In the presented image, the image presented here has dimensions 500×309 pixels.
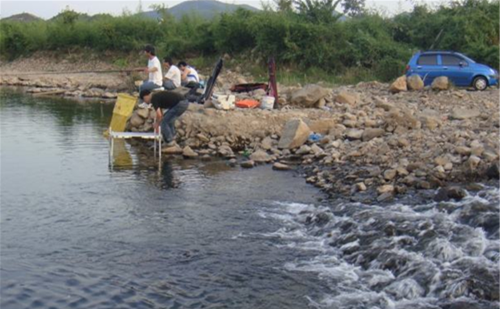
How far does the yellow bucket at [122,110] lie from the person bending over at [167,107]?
1.13 feet

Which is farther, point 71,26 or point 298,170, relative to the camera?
point 71,26

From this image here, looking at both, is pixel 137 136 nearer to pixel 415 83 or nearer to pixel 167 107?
pixel 167 107

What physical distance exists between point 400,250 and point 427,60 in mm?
15210

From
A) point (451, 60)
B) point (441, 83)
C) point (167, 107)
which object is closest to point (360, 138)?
point (167, 107)

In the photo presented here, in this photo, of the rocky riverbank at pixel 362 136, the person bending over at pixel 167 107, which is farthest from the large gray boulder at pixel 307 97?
the person bending over at pixel 167 107

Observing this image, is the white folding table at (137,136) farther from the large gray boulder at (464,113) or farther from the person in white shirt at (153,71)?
the large gray boulder at (464,113)

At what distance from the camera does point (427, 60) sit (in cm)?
2255

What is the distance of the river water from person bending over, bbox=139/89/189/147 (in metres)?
1.86

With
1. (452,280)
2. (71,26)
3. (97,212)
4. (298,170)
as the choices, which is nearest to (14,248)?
(97,212)

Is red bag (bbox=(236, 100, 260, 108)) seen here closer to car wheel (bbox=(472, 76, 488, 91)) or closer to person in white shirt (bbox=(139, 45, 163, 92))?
person in white shirt (bbox=(139, 45, 163, 92))

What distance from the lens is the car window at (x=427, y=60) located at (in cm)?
2242

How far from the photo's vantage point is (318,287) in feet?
25.0

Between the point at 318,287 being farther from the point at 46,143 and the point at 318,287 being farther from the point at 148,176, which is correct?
the point at 46,143

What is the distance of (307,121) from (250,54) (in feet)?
60.7
